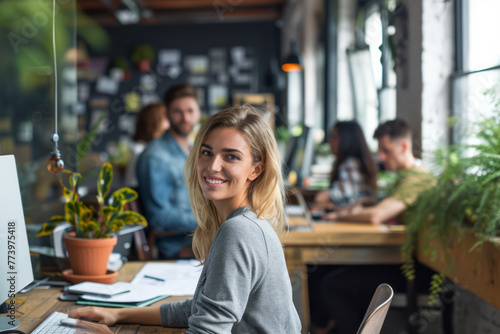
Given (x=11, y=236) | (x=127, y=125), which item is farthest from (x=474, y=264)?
(x=127, y=125)

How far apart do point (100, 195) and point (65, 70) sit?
3.08 feet

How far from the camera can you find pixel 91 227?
1694mm

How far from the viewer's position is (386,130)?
3.37m

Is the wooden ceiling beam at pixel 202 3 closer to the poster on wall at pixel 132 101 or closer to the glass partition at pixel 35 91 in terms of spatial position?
the poster on wall at pixel 132 101

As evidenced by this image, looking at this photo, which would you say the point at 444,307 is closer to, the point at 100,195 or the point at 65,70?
the point at 100,195

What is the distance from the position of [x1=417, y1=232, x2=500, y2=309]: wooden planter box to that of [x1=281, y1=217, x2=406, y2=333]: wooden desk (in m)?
0.39

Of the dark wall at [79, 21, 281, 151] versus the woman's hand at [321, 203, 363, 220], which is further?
the dark wall at [79, 21, 281, 151]

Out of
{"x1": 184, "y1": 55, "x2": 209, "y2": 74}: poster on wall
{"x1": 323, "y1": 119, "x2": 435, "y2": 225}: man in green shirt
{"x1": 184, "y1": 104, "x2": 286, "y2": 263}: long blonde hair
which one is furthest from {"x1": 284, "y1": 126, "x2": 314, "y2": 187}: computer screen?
{"x1": 184, "y1": 55, "x2": 209, "y2": 74}: poster on wall

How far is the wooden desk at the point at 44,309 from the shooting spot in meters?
1.34

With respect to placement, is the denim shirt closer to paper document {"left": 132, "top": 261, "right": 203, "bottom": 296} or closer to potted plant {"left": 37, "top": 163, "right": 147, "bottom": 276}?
paper document {"left": 132, "top": 261, "right": 203, "bottom": 296}

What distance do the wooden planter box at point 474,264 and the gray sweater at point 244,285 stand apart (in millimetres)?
920

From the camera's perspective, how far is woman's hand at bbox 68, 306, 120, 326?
1.35 metres

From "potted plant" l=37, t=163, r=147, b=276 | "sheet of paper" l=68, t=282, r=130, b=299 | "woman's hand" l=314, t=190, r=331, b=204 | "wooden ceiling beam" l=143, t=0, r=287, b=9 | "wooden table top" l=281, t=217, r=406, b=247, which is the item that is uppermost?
"wooden ceiling beam" l=143, t=0, r=287, b=9

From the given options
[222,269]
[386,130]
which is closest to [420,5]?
[386,130]
